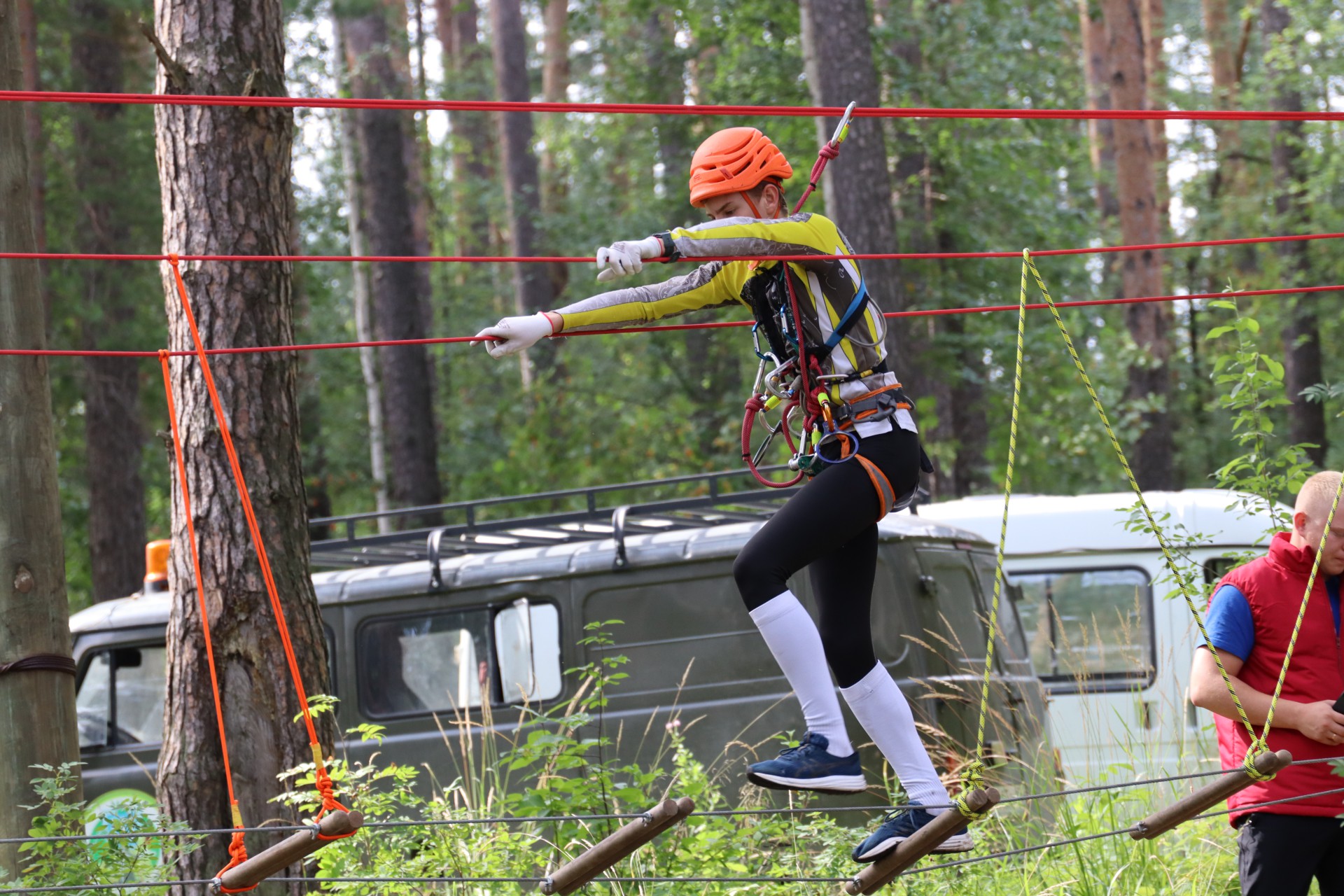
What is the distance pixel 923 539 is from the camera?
24.2ft

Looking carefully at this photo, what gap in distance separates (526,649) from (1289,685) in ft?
14.8

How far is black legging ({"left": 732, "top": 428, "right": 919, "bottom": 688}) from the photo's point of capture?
12.0 ft

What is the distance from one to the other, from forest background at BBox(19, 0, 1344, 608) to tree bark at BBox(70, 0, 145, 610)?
3cm

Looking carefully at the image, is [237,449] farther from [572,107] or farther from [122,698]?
[122,698]

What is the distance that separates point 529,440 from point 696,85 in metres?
6.46

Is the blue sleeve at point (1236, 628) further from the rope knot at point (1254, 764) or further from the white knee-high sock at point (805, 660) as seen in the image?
the white knee-high sock at point (805, 660)

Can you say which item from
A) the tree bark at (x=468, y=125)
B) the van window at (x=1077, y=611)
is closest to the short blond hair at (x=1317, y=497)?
the van window at (x=1077, y=611)

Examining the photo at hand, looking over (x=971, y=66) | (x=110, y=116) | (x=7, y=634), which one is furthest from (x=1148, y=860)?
(x=110, y=116)

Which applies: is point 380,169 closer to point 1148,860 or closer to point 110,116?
point 110,116

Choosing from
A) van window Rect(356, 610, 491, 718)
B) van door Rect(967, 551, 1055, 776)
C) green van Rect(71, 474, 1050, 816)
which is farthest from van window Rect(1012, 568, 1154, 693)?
van window Rect(356, 610, 491, 718)

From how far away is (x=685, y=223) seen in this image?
1585 centimetres

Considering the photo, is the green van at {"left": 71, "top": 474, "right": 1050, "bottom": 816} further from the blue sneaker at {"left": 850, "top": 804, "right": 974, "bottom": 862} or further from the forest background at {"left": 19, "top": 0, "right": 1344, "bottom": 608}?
the forest background at {"left": 19, "top": 0, "right": 1344, "bottom": 608}

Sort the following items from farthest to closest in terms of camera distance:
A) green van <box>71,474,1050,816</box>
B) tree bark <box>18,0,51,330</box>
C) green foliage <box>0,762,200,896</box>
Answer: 1. tree bark <box>18,0,51,330</box>
2. green van <box>71,474,1050,816</box>
3. green foliage <box>0,762,200,896</box>

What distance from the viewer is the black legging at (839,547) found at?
365 cm
